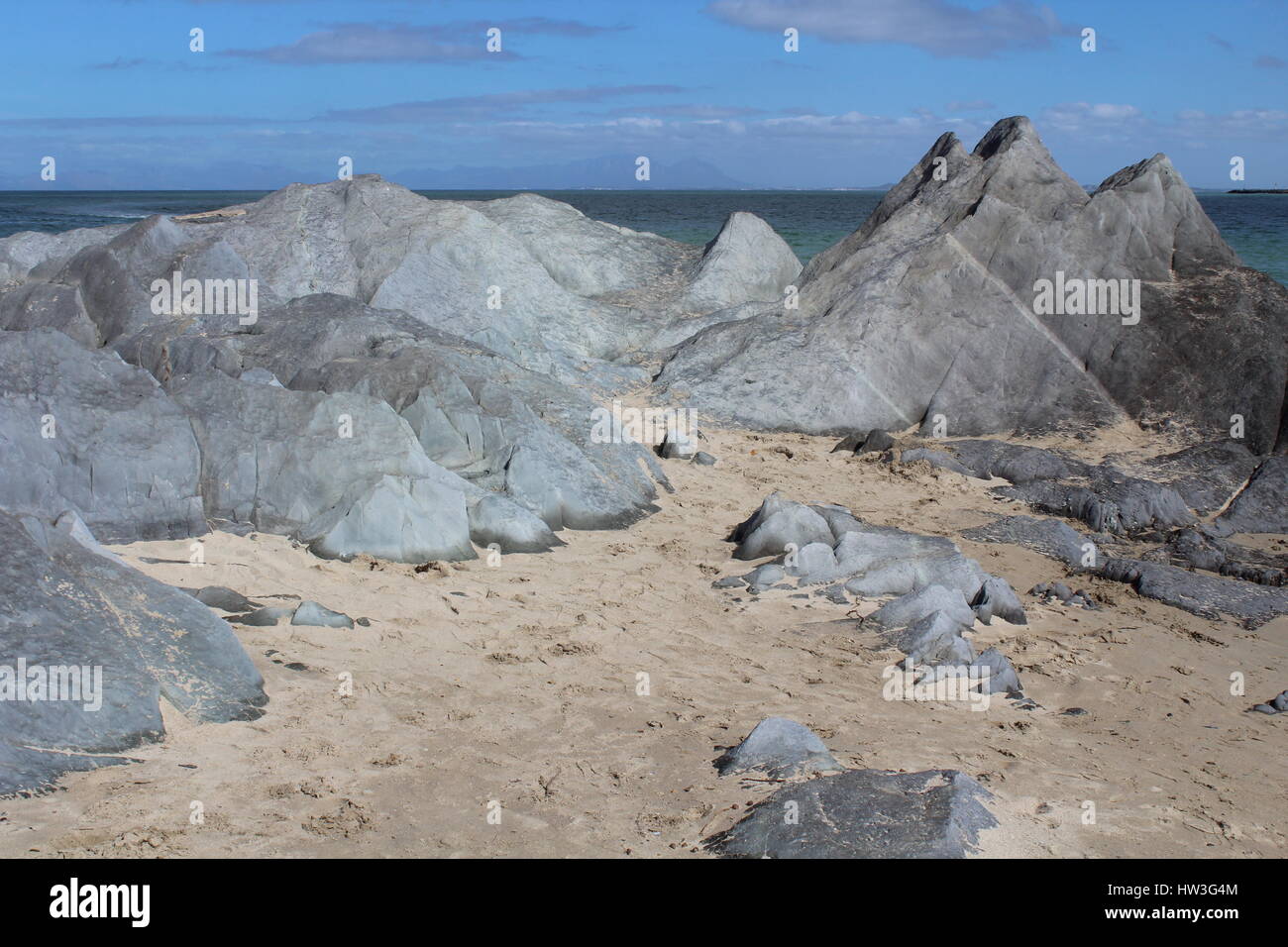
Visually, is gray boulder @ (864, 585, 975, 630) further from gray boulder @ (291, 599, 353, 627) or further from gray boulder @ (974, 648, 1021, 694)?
gray boulder @ (291, 599, 353, 627)

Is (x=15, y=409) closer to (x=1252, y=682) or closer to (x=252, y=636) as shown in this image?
(x=252, y=636)

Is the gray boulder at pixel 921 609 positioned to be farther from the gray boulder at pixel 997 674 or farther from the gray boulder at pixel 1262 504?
the gray boulder at pixel 1262 504

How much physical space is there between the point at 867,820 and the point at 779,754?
733 millimetres

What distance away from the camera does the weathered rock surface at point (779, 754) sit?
5113 mm

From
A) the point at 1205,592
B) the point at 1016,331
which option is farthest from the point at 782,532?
the point at 1016,331

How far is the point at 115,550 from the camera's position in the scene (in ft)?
24.3

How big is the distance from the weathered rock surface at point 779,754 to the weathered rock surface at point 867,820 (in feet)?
0.66

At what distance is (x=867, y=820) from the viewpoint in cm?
455

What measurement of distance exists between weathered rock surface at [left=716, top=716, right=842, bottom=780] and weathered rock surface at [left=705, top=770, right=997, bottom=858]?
20 cm

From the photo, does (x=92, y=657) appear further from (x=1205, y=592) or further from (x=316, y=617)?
(x=1205, y=592)

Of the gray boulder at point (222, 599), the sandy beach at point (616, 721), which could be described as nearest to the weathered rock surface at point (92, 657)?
the sandy beach at point (616, 721)

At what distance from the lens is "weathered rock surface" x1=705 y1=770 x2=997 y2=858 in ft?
14.5

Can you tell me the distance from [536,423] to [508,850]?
5.41 meters
